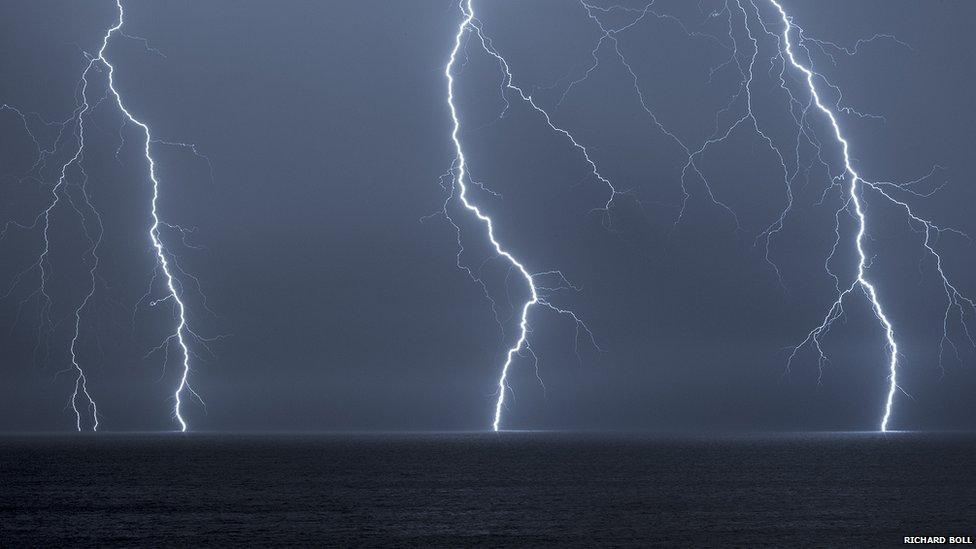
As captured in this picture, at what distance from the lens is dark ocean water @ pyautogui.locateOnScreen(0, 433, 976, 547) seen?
13266mm

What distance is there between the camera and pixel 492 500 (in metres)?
17.5

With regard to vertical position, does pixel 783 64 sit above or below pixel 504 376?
above

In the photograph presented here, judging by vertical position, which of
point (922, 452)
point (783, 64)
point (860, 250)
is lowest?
point (922, 452)

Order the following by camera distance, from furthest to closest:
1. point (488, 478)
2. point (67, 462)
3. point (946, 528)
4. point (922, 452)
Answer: point (922, 452) → point (67, 462) → point (488, 478) → point (946, 528)

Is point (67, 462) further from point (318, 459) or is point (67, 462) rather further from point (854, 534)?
point (854, 534)

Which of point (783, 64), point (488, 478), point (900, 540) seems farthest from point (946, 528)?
point (783, 64)

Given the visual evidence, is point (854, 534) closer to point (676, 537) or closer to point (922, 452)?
point (676, 537)

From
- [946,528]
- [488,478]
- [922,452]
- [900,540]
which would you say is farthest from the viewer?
[922,452]

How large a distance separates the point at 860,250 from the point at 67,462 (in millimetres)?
24094

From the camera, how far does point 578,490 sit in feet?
63.7

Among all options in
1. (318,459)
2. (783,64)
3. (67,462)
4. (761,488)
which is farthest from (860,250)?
(67,462)

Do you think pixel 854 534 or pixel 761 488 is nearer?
pixel 854 534

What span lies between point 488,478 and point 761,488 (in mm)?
5763

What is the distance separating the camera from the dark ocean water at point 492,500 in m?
13.3
